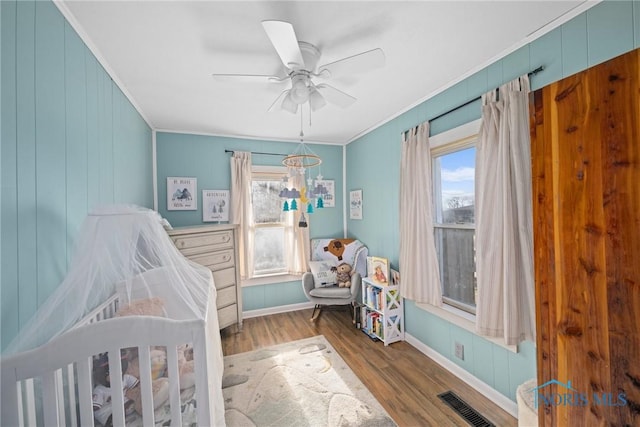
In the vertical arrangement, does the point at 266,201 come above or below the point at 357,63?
below

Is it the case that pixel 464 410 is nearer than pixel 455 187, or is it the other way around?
pixel 464 410

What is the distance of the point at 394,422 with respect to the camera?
1.72 metres

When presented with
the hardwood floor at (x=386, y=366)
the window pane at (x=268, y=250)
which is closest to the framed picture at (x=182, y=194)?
the window pane at (x=268, y=250)

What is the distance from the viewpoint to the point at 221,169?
347cm

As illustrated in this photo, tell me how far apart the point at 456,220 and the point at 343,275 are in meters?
1.66

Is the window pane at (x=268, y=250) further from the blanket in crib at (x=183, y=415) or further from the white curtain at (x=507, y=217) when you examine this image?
the white curtain at (x=507, y=217)

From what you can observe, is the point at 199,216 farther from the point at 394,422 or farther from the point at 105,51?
the point at 394,422

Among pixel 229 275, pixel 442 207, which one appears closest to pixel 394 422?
pixel 442 207

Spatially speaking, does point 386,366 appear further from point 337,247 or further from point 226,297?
point 226,297

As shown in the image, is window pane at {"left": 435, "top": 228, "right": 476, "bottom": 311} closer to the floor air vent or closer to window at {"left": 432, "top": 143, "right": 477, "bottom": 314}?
window at {"left": 432, "top": 143, "right": 477, "bottom": 314}

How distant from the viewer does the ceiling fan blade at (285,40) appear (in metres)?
1.15

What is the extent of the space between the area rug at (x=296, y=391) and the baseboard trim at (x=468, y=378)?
32.8 inches

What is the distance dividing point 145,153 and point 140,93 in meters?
0.81

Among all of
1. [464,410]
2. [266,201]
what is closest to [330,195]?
[266,201]
